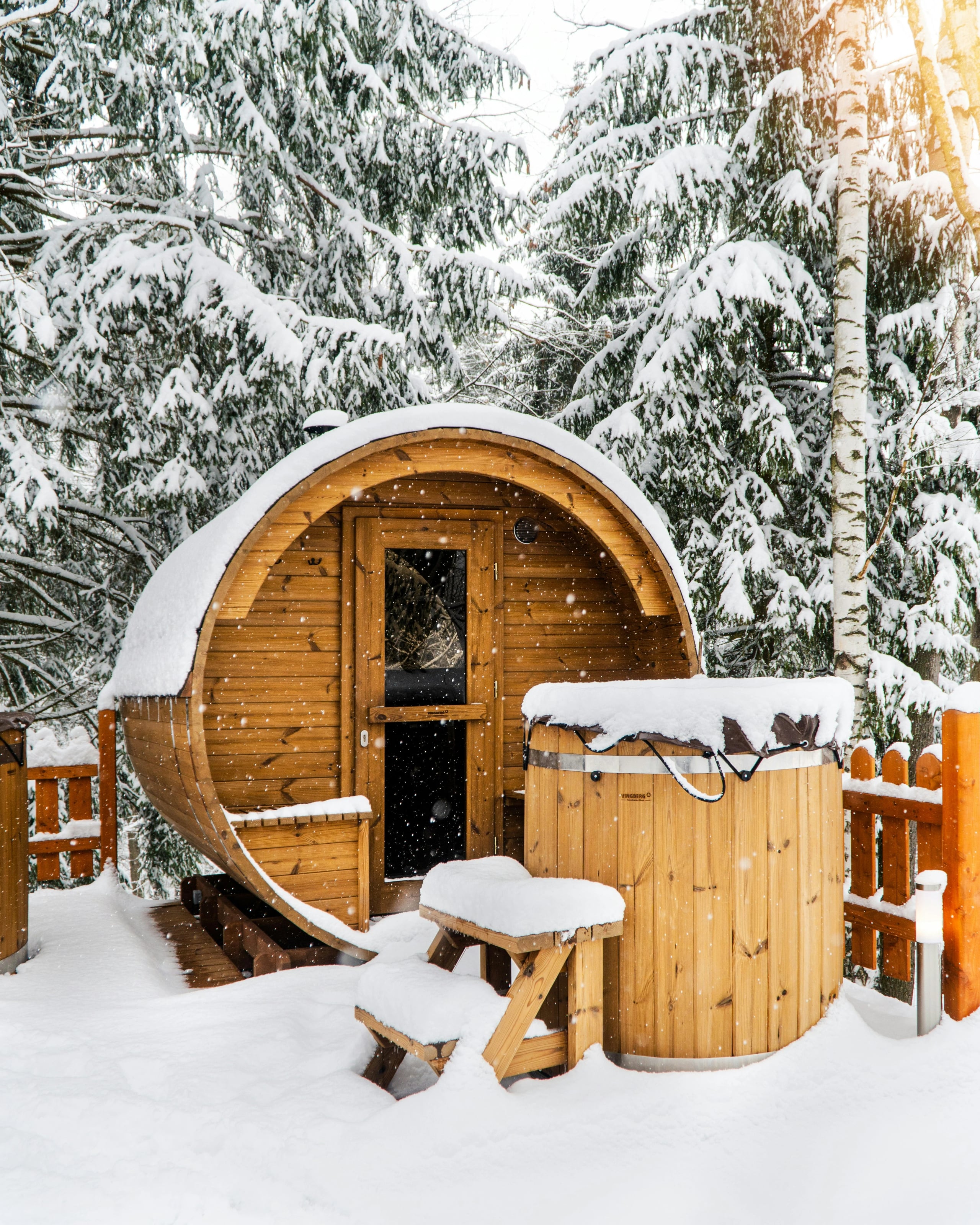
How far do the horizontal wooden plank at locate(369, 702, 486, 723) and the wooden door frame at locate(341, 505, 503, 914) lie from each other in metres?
0.07

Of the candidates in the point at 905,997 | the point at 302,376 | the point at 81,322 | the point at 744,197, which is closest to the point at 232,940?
the point at 905,997

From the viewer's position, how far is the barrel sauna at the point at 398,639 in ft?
16.6

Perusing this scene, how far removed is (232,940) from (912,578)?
643cm

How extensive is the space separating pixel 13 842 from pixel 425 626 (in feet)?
8.54

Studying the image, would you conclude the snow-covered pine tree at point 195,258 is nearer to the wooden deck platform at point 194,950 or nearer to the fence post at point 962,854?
the wooden deck platform at point 194,950

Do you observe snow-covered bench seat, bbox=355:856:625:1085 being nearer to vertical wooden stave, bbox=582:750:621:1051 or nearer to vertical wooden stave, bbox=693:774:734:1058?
vertical wooden stave, bbox=582:750:621:1051

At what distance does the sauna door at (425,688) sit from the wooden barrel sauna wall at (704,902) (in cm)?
253

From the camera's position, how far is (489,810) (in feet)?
19.9

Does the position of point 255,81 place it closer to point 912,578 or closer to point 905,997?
point 912,578

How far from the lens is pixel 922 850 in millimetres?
4109

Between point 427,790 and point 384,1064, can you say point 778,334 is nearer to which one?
point 427,790

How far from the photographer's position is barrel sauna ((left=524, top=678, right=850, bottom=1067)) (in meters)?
3.35

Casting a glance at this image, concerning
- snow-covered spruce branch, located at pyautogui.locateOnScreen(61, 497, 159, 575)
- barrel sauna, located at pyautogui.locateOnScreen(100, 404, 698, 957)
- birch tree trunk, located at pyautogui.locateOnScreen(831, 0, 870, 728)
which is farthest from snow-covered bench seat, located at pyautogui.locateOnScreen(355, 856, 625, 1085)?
snow-covered spruce branch, located at pyautogui.locateOnScreen(61, 497, 159, 575)

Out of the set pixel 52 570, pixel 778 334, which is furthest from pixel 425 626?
pixel 52 570
